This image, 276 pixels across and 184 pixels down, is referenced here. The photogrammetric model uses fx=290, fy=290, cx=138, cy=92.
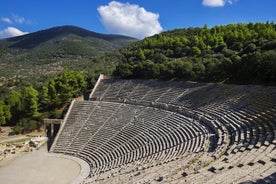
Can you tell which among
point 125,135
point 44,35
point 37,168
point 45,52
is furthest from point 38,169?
point 44,35

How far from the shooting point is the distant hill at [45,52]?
86750 mm

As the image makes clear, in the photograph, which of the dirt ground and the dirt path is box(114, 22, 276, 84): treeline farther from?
the dirt path

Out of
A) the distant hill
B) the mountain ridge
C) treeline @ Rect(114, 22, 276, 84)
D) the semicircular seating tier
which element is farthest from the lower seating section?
the mountain ridge

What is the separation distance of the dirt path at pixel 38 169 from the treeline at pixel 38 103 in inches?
309

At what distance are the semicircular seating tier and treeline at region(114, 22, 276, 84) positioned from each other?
2.23 metres

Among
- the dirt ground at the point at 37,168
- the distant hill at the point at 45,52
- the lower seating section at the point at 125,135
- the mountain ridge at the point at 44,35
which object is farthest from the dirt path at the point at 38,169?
the mountain ridge at the point at 44,35

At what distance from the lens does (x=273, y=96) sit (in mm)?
19391

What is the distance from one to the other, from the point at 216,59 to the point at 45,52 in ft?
294

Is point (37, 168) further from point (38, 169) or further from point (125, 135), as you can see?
point (125, 135)

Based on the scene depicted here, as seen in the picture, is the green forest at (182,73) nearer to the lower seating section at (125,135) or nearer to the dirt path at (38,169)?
the lower seating section at (125,135)

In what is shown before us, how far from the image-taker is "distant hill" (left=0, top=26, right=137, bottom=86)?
8675 cm

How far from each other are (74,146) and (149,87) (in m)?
11.1

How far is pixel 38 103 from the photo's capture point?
121ft

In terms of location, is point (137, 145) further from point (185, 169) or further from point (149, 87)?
point (149, 87)
